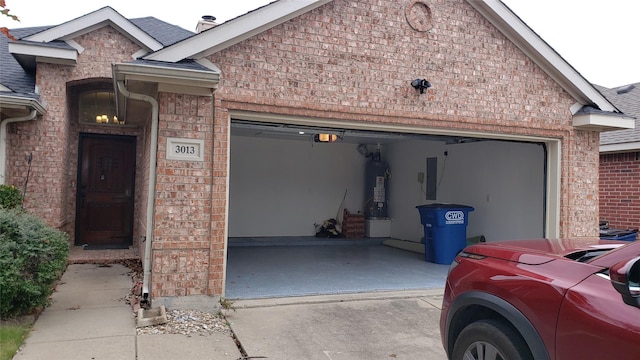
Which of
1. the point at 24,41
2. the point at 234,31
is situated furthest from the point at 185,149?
the point at 24,41

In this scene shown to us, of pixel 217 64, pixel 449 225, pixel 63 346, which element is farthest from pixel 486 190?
pixel 63 346

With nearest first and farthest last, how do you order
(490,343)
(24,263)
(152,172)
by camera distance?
(490,343) < (24,263) < (152,172)

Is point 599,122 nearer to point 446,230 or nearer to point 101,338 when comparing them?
point 446,230

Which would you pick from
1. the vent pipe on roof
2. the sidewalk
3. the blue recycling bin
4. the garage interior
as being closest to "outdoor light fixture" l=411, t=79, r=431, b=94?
the garage interior

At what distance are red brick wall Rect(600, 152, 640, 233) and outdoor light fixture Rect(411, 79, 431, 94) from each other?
5.76m

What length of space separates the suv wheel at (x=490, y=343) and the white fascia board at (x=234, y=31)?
4.08m

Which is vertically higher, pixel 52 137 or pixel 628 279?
pixel 52 137

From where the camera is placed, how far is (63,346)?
4.27 metres

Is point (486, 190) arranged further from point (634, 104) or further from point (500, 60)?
point (634, 104)

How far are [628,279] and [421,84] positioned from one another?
4.51m

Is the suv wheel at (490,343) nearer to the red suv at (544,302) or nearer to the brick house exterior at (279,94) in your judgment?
the red suv at (544,302)

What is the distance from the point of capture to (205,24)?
9.34 m

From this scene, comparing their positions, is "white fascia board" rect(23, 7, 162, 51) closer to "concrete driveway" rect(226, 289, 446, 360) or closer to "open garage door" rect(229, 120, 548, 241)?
"open garage door" rect(229, 120, 548, 241)

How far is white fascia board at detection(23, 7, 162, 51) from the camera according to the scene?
322 inches
